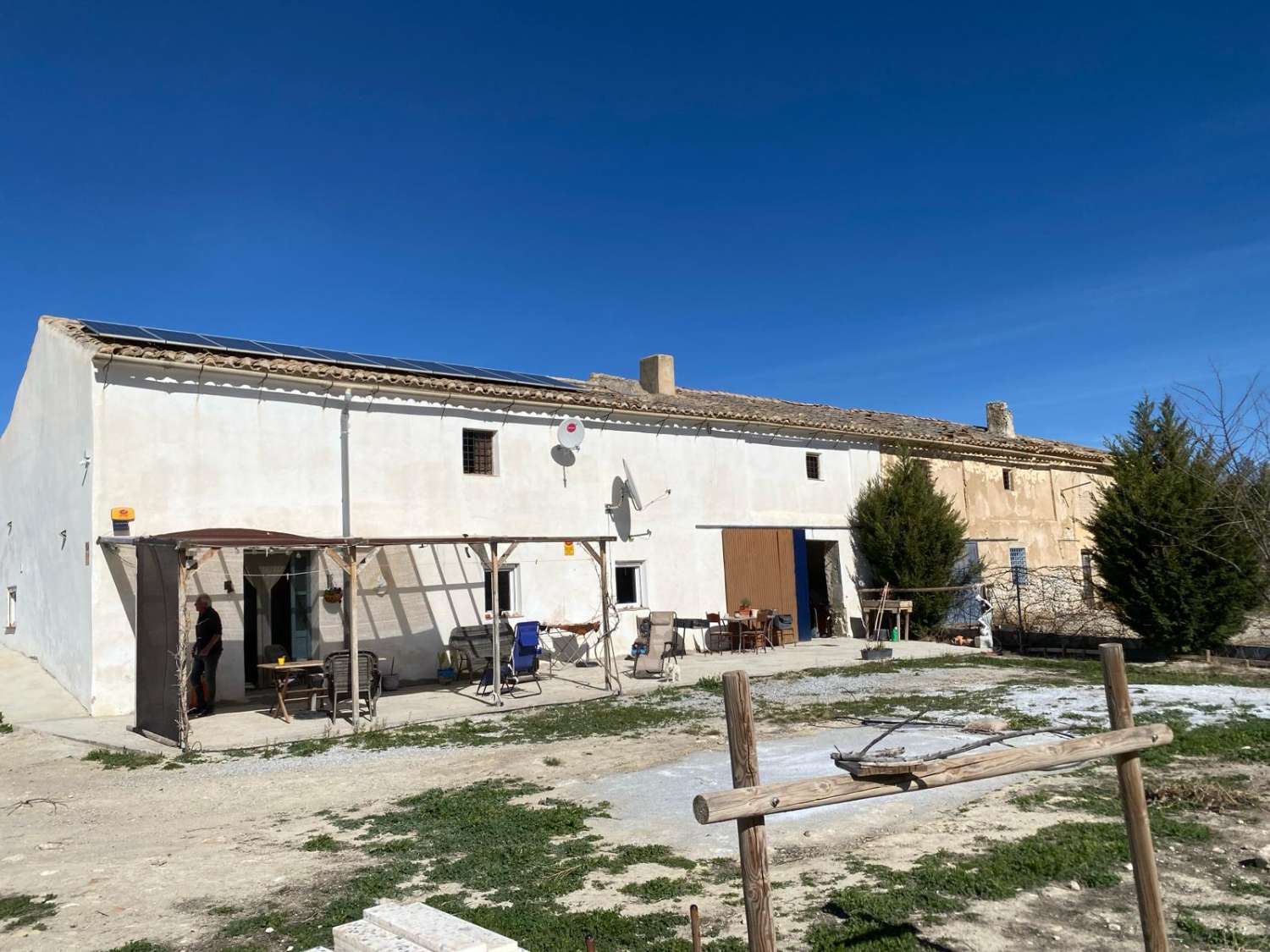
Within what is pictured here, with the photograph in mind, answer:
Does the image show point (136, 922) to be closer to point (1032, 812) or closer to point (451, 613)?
point (1032, 812)

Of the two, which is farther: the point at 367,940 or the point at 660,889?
the point at 660,889

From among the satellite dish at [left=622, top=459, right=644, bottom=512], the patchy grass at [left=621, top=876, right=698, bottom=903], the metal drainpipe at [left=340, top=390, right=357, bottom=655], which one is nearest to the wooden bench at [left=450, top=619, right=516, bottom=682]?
the metal drainpipe at [left=340, top=390, right=357, bottom=655]

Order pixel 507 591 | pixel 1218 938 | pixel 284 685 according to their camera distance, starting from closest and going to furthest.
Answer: pixel 1218 938 < pixel 284 685 < pixel 507 591

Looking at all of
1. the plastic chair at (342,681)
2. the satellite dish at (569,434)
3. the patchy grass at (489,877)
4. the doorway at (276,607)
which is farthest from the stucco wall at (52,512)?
the patchy grass at (489,877)

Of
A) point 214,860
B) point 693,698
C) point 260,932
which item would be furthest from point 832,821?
point 693,698

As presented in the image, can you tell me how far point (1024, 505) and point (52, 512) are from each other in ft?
75.4

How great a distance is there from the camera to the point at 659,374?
A: 72.8ft

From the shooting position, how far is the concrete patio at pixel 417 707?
10.8 m

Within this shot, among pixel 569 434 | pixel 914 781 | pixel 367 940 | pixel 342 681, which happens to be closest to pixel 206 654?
pixel 342 681

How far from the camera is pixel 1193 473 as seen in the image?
1599 cm

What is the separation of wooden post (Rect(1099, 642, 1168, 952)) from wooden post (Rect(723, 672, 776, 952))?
178 cm

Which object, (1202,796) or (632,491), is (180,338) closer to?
(632,491)

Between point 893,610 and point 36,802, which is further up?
point 893,610

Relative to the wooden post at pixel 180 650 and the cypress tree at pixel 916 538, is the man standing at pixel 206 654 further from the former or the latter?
the cypress tree at pixel 916 538
